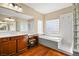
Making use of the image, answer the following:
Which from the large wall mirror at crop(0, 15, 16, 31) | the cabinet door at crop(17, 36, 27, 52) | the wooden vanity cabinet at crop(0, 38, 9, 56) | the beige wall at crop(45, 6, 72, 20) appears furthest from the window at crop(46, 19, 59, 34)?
the wooden vanity cabinet at crop(0, 38, 9, 56)

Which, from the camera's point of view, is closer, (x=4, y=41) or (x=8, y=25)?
(x=4, y=41)

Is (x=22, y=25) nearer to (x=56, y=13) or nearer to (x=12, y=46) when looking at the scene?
(x=12, y=46)

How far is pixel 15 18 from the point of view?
8.14 feet

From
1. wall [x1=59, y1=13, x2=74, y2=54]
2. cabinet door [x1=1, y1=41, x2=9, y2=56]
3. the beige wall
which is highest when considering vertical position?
the beige wall

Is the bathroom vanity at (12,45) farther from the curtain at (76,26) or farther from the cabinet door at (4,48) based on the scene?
the curtain at (76,26)

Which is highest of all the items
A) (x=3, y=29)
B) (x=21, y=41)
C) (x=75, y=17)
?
(x=75, y=17)

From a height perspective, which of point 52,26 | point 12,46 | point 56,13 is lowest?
point 12,46

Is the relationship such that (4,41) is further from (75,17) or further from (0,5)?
(75,17)

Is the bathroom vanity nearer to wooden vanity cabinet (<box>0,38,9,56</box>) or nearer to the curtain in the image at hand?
wooden vanity cabinet (<box>0,38,9,56</box>)

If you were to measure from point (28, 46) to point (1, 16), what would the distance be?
1388mm

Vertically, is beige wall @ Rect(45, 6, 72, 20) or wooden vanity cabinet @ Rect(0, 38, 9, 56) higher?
beige wall @ Rect(45, 6, 72, 20)

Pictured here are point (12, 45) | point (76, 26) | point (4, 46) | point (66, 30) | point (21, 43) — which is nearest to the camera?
point (76, 26)

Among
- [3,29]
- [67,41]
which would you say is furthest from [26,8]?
[67,41]

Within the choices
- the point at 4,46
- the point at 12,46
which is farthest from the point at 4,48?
the point at 12,46
